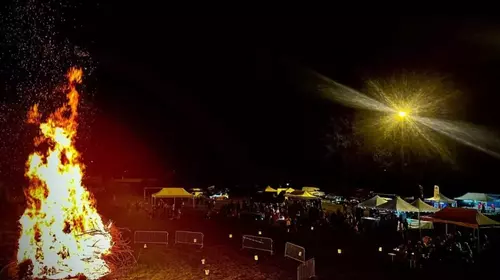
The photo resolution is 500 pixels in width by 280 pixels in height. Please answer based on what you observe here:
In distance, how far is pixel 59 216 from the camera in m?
15.4

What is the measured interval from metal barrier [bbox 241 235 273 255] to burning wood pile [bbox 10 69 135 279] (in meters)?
6.42

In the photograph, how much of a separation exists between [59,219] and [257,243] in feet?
30.9

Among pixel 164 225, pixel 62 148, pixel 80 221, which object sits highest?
pixel 62 148

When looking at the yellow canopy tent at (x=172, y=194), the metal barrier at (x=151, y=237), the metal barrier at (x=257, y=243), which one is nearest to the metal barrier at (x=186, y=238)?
the metal barrier at (x=151, y=237)

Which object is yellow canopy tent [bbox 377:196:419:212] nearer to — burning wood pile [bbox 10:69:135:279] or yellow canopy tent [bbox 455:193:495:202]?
yellow canopy tent [bbox 455:193:495:202]

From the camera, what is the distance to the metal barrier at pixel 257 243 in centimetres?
2000

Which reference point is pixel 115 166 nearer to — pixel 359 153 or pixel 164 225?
pixel 359 153

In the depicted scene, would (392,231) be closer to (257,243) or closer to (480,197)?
(257,243)

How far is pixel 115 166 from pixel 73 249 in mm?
64391

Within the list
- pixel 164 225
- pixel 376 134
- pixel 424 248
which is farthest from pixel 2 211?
pixel 376 134

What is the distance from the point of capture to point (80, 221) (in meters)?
16.0

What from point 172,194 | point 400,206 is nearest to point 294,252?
point 400,206

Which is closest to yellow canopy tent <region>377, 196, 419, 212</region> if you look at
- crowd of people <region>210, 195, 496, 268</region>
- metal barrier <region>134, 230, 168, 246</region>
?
crowd of people <region>210, 195, 496, 268</region>

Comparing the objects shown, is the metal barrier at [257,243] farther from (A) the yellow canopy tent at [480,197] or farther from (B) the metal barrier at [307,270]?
(A) the yellow canopy tent at [480,197]
